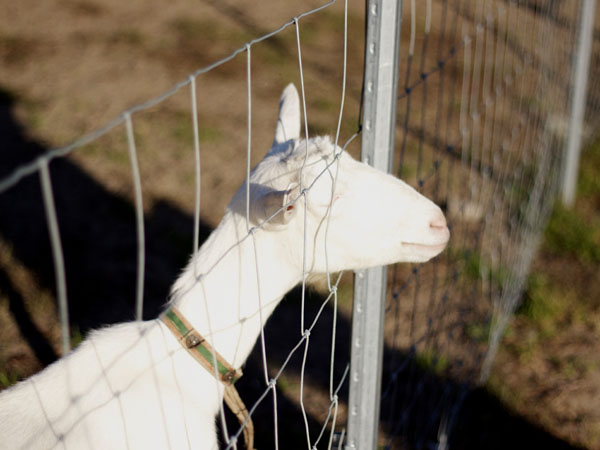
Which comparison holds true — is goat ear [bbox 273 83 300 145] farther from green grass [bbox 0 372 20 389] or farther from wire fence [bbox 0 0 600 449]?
green grass [bbox 0 372 20 389]

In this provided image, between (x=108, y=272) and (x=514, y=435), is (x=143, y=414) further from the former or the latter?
(x=108, y=272)

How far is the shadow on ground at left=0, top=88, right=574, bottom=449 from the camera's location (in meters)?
2.84

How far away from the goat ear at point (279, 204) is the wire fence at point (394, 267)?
11.9 inches

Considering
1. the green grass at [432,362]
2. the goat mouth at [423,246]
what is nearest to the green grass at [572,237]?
the green grass at [432,362]

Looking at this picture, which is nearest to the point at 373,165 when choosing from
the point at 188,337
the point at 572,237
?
the point at 188,337

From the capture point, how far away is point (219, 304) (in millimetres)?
1742

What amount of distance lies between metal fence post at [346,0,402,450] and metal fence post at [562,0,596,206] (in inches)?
Answer: 108

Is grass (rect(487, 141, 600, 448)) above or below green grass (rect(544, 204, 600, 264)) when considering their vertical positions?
below

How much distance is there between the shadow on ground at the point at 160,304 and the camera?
284 cm

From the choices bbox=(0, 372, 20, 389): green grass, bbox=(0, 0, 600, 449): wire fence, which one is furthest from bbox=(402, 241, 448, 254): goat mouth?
bbox=(0, 372, 20, 389): green grass

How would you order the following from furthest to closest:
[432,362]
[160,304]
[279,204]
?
[160,304]
[432,362]
[279,204]

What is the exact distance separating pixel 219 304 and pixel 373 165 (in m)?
0.59

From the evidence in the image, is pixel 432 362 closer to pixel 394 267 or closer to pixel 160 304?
pixel 394 267

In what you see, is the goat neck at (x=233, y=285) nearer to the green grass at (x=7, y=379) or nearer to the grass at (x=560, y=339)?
the green grass at (x=7, y=379)
